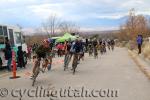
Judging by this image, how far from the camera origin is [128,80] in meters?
18.7

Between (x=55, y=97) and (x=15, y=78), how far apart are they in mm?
7631

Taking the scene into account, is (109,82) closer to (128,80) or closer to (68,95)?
(128,80)

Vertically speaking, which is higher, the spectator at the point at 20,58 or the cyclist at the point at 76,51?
the cyclist at the point at 76,51

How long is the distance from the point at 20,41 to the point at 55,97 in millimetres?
19479

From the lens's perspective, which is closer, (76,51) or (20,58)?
(76,51)

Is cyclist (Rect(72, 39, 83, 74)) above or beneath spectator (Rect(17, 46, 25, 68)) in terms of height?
above

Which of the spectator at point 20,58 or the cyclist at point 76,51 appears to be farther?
the spectator at point 20,58

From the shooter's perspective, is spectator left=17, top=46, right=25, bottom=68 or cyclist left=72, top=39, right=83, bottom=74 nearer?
cyclist left=72, top=39, right=83, bottom=74

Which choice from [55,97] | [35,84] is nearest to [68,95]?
[55,97]

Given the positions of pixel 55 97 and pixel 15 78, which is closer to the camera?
pixel 55 97

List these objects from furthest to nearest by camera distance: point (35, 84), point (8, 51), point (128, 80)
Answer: point (8, 51), point (128, 80), point (35, 84)

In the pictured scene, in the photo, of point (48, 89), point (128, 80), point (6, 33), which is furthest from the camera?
point (6, 33)

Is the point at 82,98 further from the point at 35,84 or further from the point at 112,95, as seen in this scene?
the point at 35,84

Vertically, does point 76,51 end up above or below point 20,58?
above
